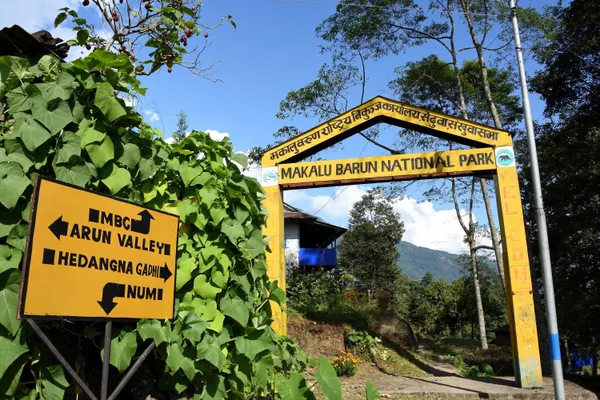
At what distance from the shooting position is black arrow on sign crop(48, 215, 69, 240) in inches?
85.0

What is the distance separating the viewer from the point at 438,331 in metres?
43.9

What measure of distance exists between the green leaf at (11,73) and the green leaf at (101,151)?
1.58 feet

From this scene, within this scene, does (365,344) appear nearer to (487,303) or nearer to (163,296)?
(163,296)

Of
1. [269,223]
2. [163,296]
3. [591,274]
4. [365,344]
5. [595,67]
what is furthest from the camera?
[591,274]

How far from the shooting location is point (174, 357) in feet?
9.07

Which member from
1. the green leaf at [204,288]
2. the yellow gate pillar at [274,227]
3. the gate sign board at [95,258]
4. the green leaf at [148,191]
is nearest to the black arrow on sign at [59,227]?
the gate sign board at [95,258]

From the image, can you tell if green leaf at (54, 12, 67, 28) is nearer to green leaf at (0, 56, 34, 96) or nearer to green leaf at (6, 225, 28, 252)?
green leaf at (0, 56, 34, 96)

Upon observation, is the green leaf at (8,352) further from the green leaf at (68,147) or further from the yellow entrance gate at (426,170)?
the yellow entrance gate at (426,170)

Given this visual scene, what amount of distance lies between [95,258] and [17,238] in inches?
13.8

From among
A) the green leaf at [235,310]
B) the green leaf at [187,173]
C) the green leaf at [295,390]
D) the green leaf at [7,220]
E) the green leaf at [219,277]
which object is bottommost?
the green leaf at [295,390]

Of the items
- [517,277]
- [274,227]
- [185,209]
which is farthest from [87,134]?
[517,277]

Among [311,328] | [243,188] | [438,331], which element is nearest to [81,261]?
[243,188]

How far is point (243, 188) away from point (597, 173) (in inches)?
689

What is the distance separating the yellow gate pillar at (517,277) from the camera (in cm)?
883
